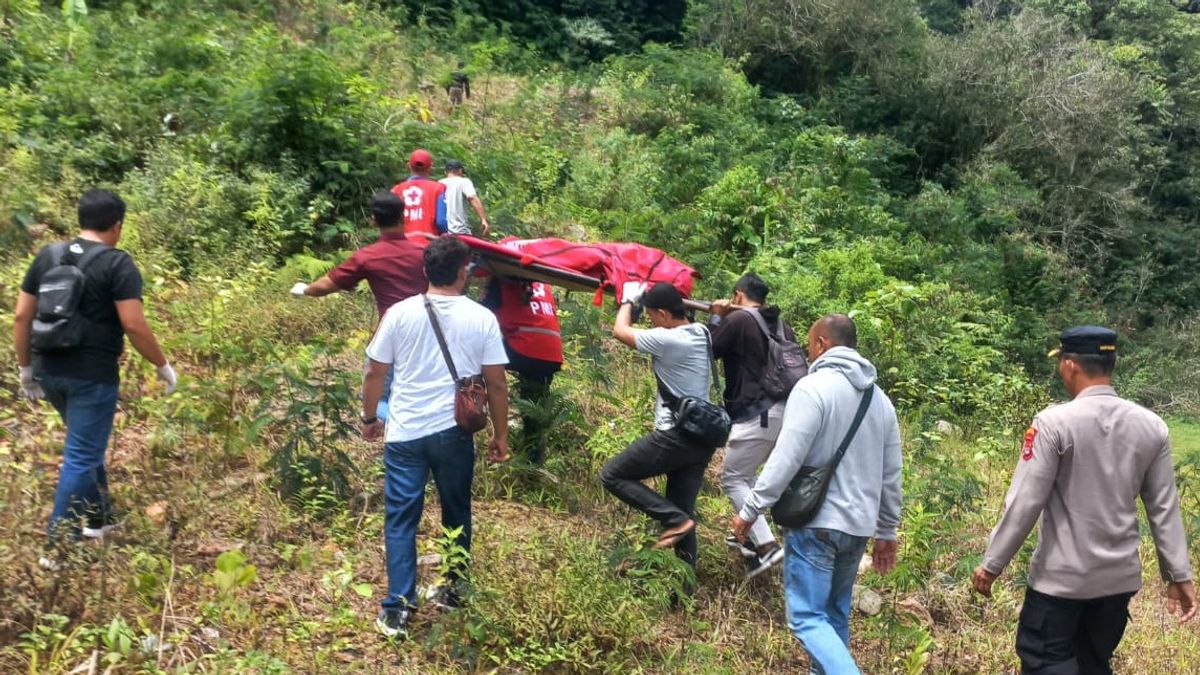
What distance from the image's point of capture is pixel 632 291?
17.3 ft

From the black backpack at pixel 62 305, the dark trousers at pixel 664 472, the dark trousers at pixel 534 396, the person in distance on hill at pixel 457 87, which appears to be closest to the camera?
the black backpack at pixel 62 305

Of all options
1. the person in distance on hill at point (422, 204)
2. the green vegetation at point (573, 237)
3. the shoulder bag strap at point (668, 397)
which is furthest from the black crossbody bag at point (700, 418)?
the person in distance on hill at point (422, 204)

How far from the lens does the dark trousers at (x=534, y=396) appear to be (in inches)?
233

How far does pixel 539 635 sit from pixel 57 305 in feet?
8.59

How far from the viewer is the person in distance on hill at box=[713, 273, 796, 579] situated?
17.7 ft

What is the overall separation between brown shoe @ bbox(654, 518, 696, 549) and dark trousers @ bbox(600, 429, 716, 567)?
24 mm

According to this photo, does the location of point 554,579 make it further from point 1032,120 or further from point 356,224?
point 1032,120

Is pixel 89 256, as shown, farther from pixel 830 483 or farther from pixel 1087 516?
pixel 1087 516

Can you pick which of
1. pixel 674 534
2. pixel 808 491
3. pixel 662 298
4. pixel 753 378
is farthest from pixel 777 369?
pixel 808 491

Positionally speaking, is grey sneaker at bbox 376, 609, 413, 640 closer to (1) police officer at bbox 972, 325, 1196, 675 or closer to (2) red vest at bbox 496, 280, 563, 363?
(2) red vest at bbox 496, 280, 563, 363

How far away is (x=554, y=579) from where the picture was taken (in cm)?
468

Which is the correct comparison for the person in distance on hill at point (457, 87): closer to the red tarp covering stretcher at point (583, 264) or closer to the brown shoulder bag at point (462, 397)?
the red tarp covering stretcher at point (583, 264)

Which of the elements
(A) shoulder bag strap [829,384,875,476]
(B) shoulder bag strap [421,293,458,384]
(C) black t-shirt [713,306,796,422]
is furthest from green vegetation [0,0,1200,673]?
(A) shoulder bag strap [829,384,875,476]

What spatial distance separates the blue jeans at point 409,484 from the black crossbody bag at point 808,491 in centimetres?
147
